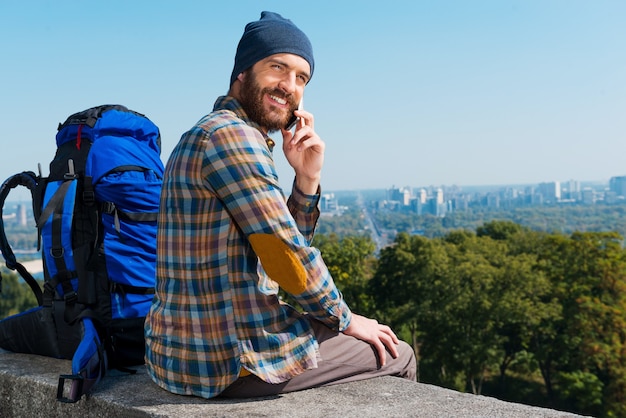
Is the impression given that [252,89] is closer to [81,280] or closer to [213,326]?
[213,326]

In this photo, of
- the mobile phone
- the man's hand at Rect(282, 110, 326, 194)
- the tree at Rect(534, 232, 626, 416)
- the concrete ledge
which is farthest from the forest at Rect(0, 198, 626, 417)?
the mobile phone

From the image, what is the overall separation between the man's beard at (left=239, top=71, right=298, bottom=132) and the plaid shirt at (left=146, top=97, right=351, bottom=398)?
163 millimetres

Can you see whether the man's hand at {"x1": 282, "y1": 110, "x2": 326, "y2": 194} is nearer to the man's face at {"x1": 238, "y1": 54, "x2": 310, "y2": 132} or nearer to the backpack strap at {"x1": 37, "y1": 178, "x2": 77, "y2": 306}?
the man's face at {"x1": 238, "y1": 54, "x2": 310, "y2": 132}

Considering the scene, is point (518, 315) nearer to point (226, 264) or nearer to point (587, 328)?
point (587, 328)

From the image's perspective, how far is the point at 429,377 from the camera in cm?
3734

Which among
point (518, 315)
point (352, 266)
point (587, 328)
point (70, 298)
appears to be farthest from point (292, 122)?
point (352, 266)

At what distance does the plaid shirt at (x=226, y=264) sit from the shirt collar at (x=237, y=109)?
5.3 inches

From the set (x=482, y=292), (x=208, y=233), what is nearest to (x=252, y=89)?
(x=208, y=233)

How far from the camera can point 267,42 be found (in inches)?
114

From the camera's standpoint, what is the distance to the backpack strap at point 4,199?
368 cm

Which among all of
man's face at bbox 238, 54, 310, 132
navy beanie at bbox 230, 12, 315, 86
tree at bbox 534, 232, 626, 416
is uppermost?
navy beanie at bbox 230, 12, 315, 86

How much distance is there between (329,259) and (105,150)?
4002 centimetres

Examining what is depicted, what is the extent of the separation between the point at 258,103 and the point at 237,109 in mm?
98

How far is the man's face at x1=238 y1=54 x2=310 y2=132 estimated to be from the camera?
2930mm
